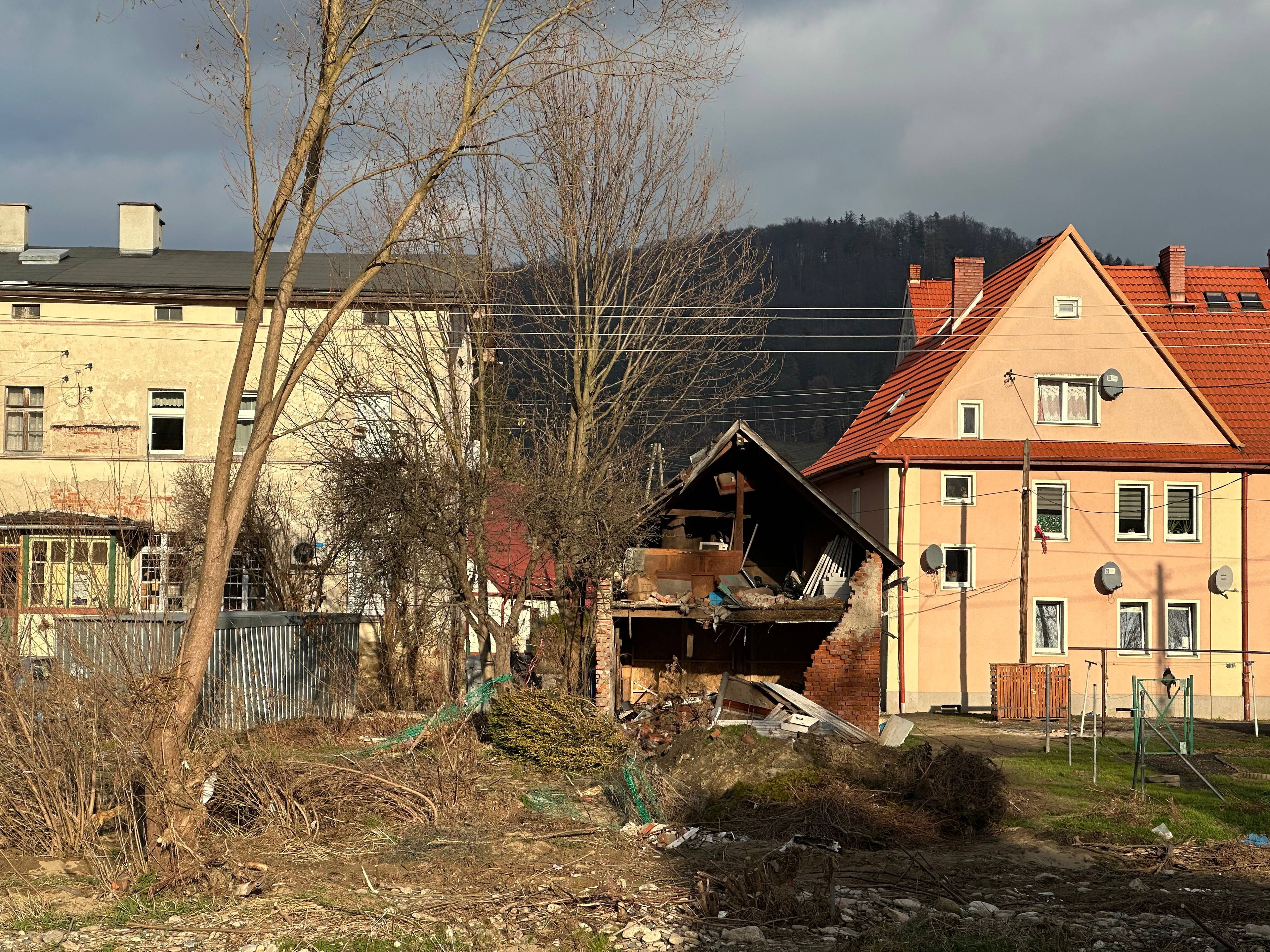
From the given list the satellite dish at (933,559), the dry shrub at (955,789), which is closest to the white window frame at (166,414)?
the satellite dish at (933,559)

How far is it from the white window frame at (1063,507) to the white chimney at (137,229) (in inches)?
962

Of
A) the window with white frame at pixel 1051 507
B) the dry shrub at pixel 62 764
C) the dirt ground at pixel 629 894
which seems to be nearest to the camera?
the dirt ground at pixel 629 894

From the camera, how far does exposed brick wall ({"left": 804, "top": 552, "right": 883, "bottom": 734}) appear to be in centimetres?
1920

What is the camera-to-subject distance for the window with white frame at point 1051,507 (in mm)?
28203

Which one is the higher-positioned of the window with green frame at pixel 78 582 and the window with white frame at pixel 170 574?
the window with green frame at pixel 78 582

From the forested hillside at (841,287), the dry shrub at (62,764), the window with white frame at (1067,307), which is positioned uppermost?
the forested hillside at (841,287)

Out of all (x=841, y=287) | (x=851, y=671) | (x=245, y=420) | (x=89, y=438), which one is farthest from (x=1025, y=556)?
(x=841, y=287)

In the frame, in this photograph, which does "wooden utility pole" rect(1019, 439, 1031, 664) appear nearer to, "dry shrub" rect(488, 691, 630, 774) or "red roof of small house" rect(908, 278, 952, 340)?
"red roof of small house" rect(908, 278, 952, 340)

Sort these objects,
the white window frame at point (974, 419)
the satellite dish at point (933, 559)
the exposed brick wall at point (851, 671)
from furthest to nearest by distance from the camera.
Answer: the white window frame at point (974, 419) → the satellite dish at point (933, 559) → the exposed brick wall at point (851, 671)

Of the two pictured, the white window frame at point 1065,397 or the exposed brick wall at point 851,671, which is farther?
the white window frame at point 1065,397

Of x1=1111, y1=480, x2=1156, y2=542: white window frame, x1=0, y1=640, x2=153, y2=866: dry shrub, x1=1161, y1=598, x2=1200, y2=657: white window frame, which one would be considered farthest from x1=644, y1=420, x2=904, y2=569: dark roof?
A: x1=1161, y1=598, x2=1200, y2=657: white window frame

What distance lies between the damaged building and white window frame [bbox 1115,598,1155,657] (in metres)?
9.59

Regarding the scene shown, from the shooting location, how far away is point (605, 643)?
760 inches

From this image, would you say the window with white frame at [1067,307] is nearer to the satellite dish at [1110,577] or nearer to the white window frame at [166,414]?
the satellite dish at [1110,577]
